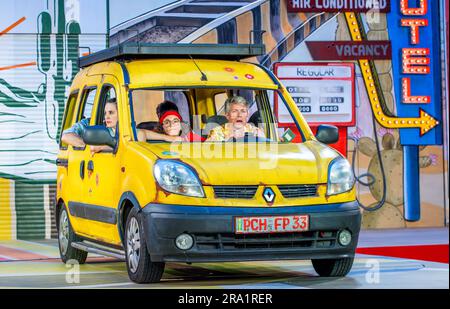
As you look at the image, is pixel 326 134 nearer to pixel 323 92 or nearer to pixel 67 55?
pixel 323 92

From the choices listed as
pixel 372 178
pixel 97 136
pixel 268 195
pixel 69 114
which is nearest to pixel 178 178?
pixel 268 195

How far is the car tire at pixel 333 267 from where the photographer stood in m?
11.7

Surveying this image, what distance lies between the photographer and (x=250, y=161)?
36.5 ft

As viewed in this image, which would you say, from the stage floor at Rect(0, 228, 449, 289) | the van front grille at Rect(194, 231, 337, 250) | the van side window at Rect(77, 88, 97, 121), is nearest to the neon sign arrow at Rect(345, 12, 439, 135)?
the stage floor at Rect(0, 228, 449, 289)

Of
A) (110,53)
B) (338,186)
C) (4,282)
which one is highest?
(110,53)

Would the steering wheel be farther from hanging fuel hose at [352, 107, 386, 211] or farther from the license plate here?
hanging fuel hose at [352, 107, 386, 211]

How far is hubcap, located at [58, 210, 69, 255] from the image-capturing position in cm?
1390

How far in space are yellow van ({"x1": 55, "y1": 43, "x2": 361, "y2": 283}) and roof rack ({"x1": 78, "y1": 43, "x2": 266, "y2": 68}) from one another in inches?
0.5

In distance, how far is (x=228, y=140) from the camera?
472 inches

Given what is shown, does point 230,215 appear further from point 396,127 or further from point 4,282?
point 396,127

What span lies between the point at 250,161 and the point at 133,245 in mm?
1253
